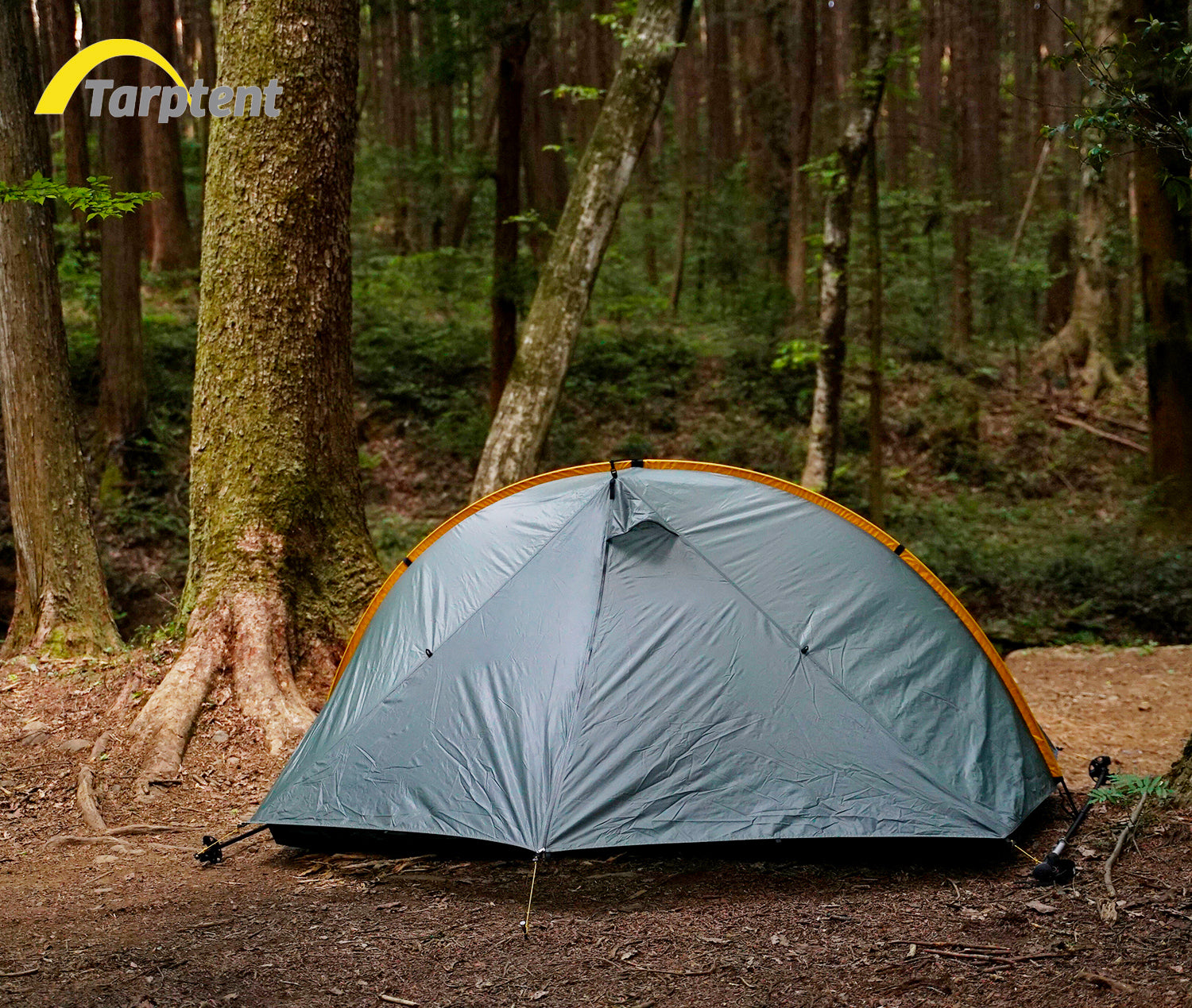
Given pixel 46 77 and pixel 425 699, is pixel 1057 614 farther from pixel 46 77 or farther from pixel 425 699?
pixel 46 77

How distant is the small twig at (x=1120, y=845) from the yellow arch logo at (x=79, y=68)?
6985 millimetres

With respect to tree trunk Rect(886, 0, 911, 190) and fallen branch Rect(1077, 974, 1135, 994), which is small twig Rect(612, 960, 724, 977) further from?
tree trunk Rect(886, 0, 911, 190)

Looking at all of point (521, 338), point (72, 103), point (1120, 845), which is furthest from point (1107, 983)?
point (72, 103)

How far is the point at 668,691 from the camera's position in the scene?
12.9 ft

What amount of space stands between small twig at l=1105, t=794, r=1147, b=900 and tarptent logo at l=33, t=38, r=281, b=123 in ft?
18.2

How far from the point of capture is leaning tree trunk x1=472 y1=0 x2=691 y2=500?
25.9 feet

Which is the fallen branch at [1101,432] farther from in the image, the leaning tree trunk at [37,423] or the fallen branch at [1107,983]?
the leaning tree trunk at [37,423]

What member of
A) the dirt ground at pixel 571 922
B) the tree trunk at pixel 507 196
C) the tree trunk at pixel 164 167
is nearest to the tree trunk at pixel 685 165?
the tree trunk at pixel 507 196

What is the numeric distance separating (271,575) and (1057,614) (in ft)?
24.4

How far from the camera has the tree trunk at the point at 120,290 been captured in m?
10.5

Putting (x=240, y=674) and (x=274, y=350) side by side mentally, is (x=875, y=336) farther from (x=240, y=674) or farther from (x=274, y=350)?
(x=240, y=674)

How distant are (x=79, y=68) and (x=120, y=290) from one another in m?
2.25

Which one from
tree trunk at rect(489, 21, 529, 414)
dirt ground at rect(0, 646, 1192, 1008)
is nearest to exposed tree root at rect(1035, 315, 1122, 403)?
tree trunk at rect(489, 21, 529, 414)

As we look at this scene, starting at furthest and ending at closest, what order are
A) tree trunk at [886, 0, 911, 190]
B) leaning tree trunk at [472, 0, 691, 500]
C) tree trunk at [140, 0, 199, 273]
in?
tree trunk at [886, 0, 911, 190] < tree trunk at [140, 0, 199, 273] < leaning tree trunk at [472, 0, 691, 500]
